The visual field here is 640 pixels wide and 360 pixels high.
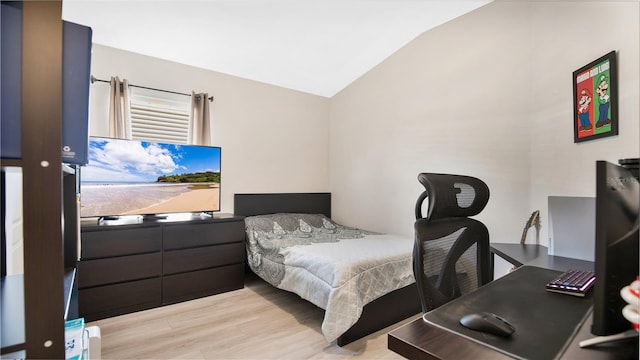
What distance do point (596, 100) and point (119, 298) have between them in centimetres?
398

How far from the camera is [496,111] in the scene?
2660 millimetres

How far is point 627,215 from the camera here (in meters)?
0.66

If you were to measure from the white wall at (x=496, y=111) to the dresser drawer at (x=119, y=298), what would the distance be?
2657 millimetres

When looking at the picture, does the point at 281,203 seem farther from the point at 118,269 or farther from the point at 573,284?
the point at 573,284

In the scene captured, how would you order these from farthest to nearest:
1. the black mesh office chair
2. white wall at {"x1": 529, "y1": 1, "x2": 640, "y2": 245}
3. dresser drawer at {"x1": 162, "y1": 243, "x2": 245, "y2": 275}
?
dresser drawer at {"x1": 162, "y1": 243, "x2": 245, "y2": 275}, white wall at {"x1": 529, "y1": 1, "x2": 640, "y2": 245}, the black mesh office chair

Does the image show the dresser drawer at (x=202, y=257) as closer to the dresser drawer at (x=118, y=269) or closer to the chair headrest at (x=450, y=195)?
the dresser drawer at (x=118, y=269)

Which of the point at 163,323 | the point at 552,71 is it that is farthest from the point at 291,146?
the point at 552,71

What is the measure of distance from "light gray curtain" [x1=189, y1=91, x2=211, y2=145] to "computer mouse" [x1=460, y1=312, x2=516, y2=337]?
337 cm

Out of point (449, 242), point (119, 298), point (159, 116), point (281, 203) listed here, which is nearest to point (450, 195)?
point (449, 242)

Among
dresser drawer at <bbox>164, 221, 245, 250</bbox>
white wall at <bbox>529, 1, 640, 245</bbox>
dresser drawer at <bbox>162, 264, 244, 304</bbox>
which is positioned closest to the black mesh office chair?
white wall at <bbox>529, 1, 640, 245</bbox>

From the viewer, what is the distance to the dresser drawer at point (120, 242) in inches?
99.1

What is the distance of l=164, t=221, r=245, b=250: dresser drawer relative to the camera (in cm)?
287

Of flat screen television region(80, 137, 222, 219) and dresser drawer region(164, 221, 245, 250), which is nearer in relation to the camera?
flat screen television region(80, 137, 222, 219)

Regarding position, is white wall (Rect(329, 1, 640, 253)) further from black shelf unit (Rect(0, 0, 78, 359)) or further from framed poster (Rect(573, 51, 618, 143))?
black shelf unit (Rect(0, 0, 78, 359))
